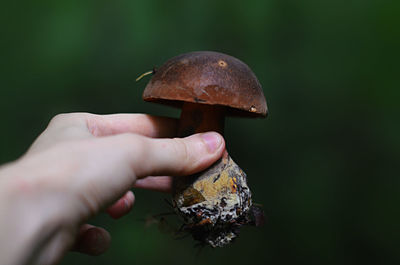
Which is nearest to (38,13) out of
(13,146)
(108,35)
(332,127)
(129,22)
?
(108,35)

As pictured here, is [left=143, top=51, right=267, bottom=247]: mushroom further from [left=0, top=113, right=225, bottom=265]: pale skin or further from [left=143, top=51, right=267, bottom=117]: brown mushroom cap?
[left=0, top=113, right=225, bottom=265]: pale skin

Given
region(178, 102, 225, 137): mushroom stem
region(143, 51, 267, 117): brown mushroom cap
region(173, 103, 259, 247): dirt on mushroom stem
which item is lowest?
region(173, 103, 259, 247): dirt on mushroom stem

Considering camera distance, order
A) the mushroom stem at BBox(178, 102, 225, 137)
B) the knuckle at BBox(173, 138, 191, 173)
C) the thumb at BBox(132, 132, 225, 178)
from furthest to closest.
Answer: the mushroom stem at BBox(178, 102, 225, 137)
the knuckle at BBox(173, 138, 191, 173)
the thumb at BBox(132, 132, 225, 178)

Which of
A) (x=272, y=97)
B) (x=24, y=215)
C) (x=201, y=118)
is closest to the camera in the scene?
(x=24, y=215)

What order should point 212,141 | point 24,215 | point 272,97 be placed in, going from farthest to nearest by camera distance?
1. point 272,97
2. point 212,141
3. point 24,215

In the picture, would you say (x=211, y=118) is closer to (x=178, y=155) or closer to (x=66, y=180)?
(x=178, y=155)

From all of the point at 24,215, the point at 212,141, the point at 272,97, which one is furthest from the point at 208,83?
the point at 272,97

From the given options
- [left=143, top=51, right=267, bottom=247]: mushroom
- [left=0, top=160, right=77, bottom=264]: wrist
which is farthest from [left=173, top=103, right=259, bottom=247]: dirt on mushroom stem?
[left=0, top=160, right=77, bottom=264]: wrist

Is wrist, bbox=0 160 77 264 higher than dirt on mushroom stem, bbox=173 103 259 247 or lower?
higher
